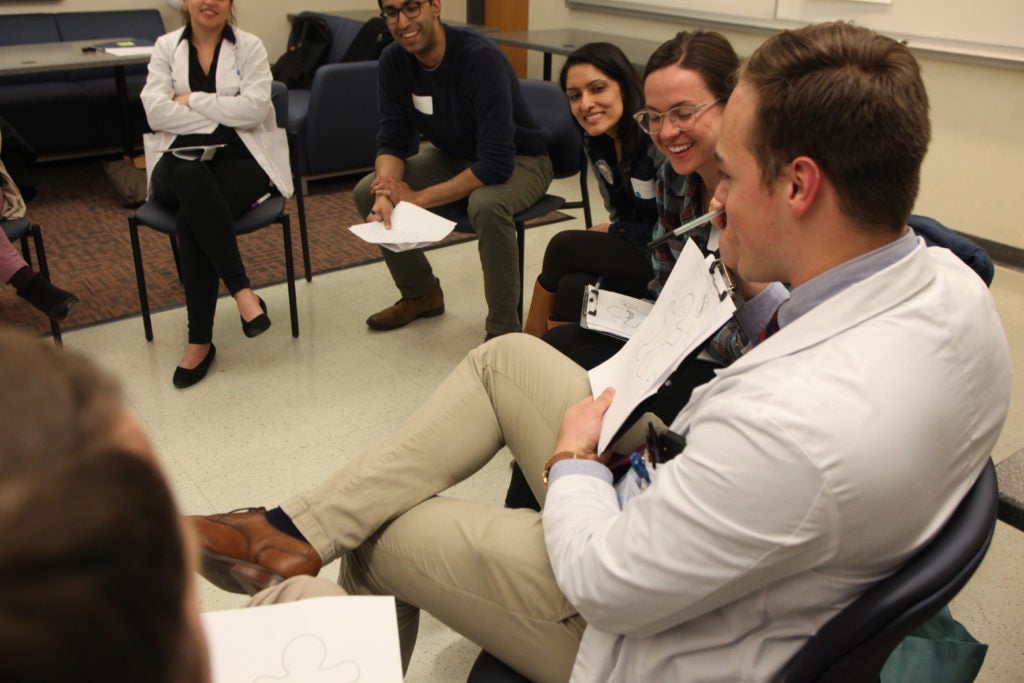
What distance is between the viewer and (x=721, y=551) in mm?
861

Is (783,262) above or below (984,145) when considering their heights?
above

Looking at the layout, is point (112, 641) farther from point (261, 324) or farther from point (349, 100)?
point (349, 100)

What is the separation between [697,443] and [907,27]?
3.74 meters

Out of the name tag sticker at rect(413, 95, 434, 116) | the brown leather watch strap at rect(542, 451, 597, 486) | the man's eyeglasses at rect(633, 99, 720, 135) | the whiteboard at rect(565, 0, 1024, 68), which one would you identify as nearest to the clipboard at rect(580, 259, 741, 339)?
the man's eyeglasses at rect(633, 99, 720, 135)

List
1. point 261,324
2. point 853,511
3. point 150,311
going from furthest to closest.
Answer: point 150,311 → point 261,324 → point 853,511

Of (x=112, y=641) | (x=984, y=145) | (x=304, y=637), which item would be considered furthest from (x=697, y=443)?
(x=984, y=145)

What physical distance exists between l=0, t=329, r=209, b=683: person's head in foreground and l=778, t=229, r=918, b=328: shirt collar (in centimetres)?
78

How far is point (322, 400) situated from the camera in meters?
2.64

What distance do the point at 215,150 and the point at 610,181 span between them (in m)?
1.33

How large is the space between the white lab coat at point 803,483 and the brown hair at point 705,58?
1002 mm

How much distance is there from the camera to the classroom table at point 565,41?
4.64 meters

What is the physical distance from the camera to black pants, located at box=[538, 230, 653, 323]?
7.63ft

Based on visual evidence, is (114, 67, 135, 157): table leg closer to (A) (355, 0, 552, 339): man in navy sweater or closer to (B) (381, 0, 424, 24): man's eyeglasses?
(A) (355, 0, 552, 339): man in navy sweater

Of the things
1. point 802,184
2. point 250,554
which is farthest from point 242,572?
point 802,184
